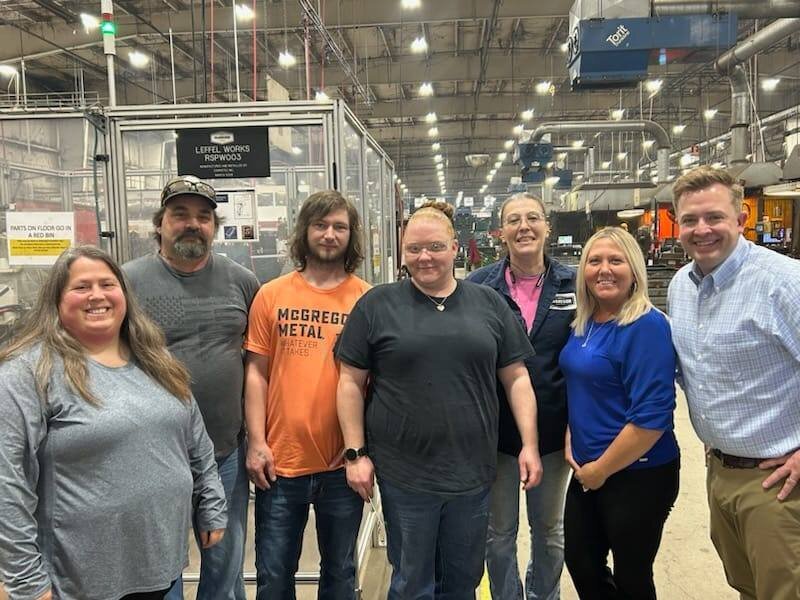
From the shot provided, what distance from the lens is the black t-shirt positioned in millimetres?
1715

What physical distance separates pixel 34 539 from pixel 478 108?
569 inches

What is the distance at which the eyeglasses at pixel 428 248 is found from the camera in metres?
1.80

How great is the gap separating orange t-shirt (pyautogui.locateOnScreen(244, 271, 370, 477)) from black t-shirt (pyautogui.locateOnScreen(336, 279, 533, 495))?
129 mm

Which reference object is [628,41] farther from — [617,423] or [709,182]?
[617,423]

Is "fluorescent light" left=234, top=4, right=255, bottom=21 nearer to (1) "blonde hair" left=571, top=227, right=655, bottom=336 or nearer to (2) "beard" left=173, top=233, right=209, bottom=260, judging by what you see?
(2) "beard" left=173, top=233, right=209, bottom=260

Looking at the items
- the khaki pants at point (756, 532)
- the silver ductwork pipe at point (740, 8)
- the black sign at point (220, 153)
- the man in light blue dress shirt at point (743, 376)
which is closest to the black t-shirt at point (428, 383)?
the man in light blue dress shirt at point (743, 376)

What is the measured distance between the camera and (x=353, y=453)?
1.79 metres

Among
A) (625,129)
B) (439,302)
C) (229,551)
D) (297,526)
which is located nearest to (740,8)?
(625,129)

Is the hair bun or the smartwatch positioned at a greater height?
the hair bun

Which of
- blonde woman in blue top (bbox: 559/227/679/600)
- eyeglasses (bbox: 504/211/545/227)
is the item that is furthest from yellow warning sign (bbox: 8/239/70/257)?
blonde woman in blue top (bbox: 559/227/679/600)

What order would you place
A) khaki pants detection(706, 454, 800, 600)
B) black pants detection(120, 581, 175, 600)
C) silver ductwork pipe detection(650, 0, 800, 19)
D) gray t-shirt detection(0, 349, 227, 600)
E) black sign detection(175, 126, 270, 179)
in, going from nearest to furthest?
gray t-shirt detection(0, 349, 227, 600) → black pants detection(120, 581, 175, 600) → khaki pants detection(706, 454, 800, 600) → black sign detection(175, 126, 270, 179) → silver ductwork pipe detection(650, 0, 800, 19)

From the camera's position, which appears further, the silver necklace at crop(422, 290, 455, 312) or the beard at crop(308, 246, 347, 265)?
the beard at crop(308, 246, 347, 265)

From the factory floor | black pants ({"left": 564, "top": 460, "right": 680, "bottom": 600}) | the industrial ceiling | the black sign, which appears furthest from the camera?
the industrial ceiling

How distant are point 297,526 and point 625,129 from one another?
11.6 meters
